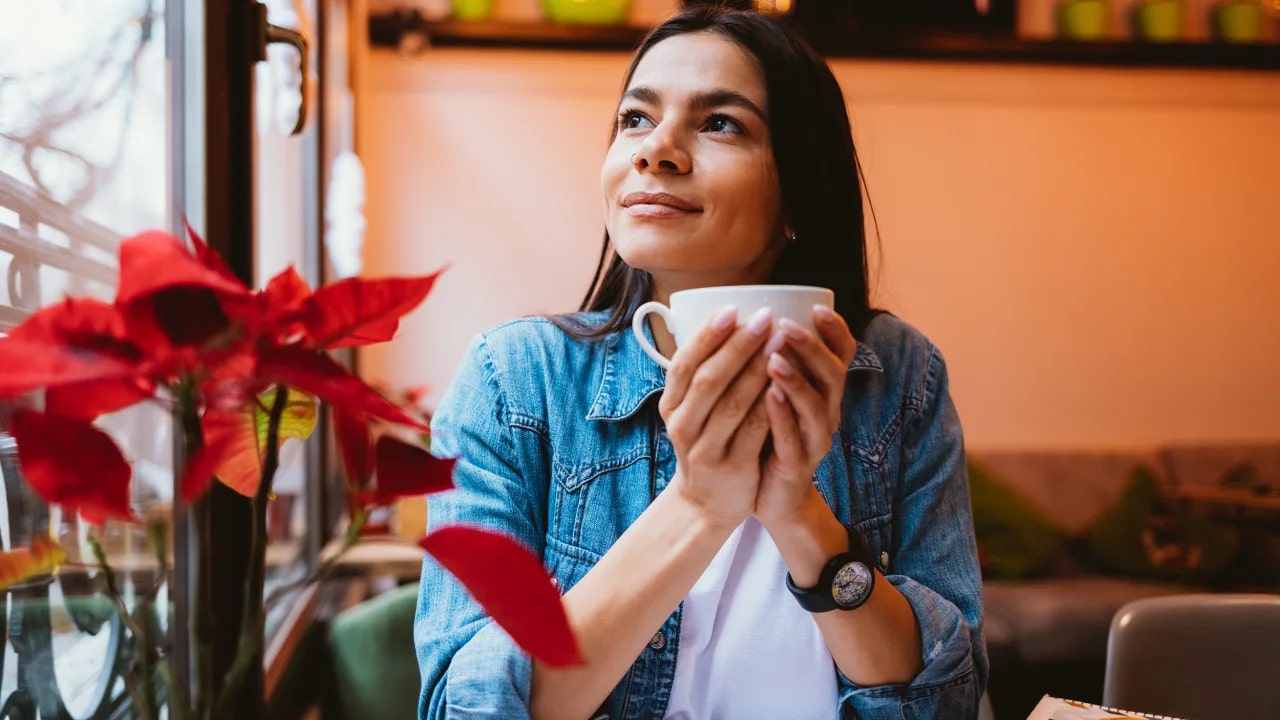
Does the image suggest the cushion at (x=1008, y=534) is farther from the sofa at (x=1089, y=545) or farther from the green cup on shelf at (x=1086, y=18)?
the green cup on shelf at (x=1086, y=18)

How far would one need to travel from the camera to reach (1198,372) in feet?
13.1

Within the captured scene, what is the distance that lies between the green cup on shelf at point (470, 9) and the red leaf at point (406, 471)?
3613 mm

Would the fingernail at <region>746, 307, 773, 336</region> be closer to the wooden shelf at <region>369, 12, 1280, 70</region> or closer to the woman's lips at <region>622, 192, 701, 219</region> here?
the woman's lips at <region>622, 192, 701, 219</region>

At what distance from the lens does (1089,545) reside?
3.45 m

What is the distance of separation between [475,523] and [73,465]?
53 centimetres

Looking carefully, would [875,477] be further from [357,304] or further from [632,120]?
[357,304]

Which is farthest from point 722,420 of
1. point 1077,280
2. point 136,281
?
point 1077,280

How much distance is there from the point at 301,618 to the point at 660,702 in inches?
54.6

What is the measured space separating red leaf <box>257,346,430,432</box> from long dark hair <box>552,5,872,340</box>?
68cm

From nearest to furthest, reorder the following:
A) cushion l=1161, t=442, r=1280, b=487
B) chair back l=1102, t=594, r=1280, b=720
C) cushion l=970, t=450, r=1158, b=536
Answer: chair back l=1102, t=594, r=1280, b=720, cushion l=970, t=450, r=1158, b=536, cushion l=1161, t=442, r=1280, b=487

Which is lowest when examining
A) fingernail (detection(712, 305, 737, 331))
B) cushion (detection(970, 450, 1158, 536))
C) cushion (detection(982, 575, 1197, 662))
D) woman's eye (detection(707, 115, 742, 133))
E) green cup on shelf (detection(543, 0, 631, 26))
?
cushion (detection(982, 575, 1197, 662))

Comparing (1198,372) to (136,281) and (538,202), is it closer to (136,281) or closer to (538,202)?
(538,202)

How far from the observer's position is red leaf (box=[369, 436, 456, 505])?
0.37 metres

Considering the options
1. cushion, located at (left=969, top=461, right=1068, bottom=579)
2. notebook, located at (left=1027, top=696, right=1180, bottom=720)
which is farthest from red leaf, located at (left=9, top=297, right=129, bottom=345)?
cushion, located at (left=969, top=461, right=1068, bottom=579)
